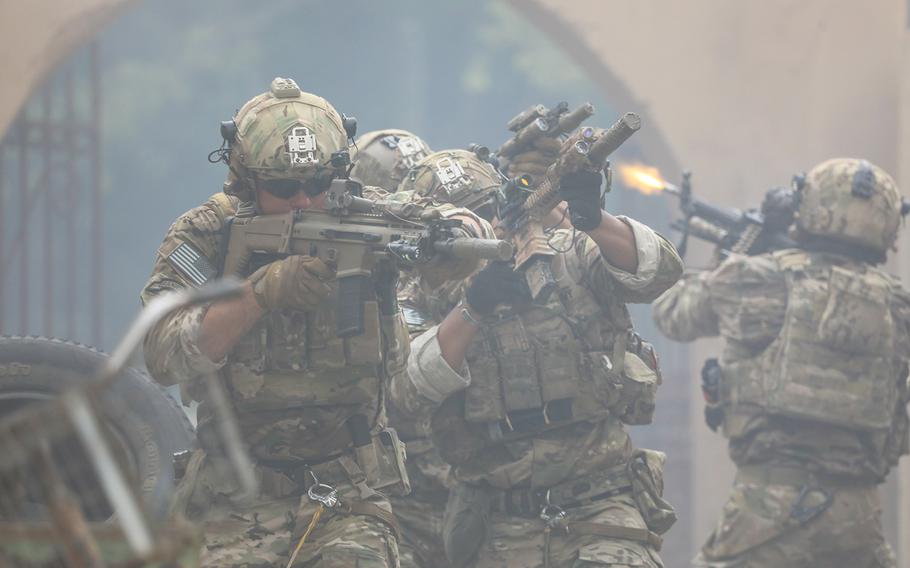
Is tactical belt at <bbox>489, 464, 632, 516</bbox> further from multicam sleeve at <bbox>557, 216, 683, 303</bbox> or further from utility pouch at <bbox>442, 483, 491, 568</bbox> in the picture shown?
multicam sleeve at <bbox>557, 216, 683, 303</bbox>

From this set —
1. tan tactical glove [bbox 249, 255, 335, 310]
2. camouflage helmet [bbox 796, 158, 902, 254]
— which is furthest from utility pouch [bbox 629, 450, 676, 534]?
camouflage helmet [bbox 796, 158, 902, 254]

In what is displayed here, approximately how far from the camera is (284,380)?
5410 mm

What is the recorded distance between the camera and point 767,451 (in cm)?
808

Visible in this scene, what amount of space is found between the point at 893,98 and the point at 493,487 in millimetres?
6412

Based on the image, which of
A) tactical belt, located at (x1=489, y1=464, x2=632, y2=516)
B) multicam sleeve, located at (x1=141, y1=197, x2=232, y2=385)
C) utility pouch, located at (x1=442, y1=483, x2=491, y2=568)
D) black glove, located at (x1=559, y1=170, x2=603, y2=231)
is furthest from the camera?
utility pouch, located at (x1=442, y1=483, x2=491, y2=568)

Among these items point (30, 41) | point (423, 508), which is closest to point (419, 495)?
point (423, 508)

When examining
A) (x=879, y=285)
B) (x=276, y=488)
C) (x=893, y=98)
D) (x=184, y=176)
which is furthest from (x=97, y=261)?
(x=184, y=176)

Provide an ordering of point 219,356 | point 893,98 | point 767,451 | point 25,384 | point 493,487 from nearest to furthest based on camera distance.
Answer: point 219,356, point 25,384, point 493,487, point 767,451, point 893,98

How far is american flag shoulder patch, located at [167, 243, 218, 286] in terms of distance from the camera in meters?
5.33

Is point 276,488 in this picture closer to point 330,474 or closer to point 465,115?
point 330,474

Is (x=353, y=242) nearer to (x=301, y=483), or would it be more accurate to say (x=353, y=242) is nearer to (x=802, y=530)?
(x=301, y=483)

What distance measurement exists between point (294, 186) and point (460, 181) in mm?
1577

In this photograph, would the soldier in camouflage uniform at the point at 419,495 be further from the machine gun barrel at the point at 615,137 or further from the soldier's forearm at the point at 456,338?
the machine gun barrel at the point at 615,137

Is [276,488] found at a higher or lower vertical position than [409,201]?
lower
